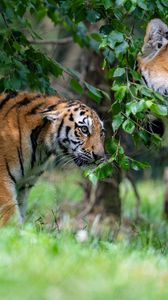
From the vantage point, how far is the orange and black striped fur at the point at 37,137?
6520 millimetres

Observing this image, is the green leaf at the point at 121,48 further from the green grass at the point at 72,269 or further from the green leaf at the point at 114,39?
the green grass at the point at 72,269

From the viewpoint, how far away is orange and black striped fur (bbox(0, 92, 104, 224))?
6520 mm

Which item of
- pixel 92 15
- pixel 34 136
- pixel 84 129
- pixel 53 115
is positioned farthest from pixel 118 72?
pixel 34 136

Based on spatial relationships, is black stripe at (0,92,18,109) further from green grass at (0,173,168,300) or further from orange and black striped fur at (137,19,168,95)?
green grass at (0,173,168,300)

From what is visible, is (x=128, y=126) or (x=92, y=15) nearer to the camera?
(x=128, y=126)

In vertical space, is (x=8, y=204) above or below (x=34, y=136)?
below

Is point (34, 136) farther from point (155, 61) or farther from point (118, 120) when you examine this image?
point (155, 61)

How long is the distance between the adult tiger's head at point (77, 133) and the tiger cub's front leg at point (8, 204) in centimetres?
55

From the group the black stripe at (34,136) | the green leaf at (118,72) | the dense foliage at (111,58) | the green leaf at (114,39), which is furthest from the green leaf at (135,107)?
the black stripe at (34,136)

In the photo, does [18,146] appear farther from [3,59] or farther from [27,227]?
[27,227]

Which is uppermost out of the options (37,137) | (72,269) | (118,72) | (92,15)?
(92,15)

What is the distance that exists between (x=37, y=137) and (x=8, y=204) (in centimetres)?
69

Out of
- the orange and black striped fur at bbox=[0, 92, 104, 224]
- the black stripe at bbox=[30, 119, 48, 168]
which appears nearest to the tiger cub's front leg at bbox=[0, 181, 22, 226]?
the orange and black striped fur at bbox=[0, 92, 104, 224]

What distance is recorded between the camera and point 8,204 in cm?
635
